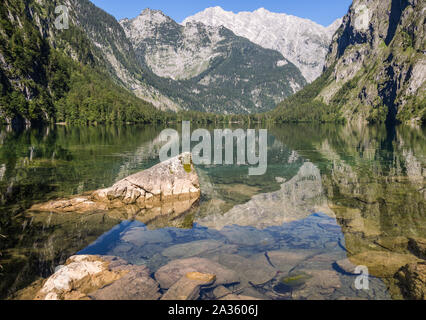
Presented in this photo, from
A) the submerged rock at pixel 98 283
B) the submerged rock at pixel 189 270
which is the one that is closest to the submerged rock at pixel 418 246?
the submerged rock at pixel 189 270

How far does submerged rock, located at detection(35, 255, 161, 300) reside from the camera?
11.6 m

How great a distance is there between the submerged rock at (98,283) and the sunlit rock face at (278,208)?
321 inches

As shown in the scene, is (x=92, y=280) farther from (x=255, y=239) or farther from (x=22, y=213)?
(x=22, y=213)

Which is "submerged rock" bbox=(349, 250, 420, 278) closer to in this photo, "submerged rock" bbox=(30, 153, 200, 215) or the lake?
A: the lake

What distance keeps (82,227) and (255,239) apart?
36.7 ft

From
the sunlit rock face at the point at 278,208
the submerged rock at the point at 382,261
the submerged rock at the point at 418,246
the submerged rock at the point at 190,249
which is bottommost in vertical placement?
the submerged rock at the point at 190,249

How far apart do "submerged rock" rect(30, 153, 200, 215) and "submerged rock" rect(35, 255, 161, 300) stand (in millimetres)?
10321

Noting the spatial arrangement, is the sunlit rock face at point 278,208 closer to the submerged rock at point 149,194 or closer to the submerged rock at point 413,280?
the submerged rock at point 149,194

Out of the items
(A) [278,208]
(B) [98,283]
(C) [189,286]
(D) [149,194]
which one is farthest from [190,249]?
(D) [149,194]

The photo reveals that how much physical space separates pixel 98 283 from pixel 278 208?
16.1 metres

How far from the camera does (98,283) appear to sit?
12.7 meters

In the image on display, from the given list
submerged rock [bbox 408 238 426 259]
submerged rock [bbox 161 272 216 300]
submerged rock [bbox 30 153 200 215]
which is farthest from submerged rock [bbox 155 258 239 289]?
submerged rock [bbox 30 153 200 215]

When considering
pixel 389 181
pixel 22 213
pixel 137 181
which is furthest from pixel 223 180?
pixel 22 213

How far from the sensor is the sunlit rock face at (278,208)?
2166 cm
